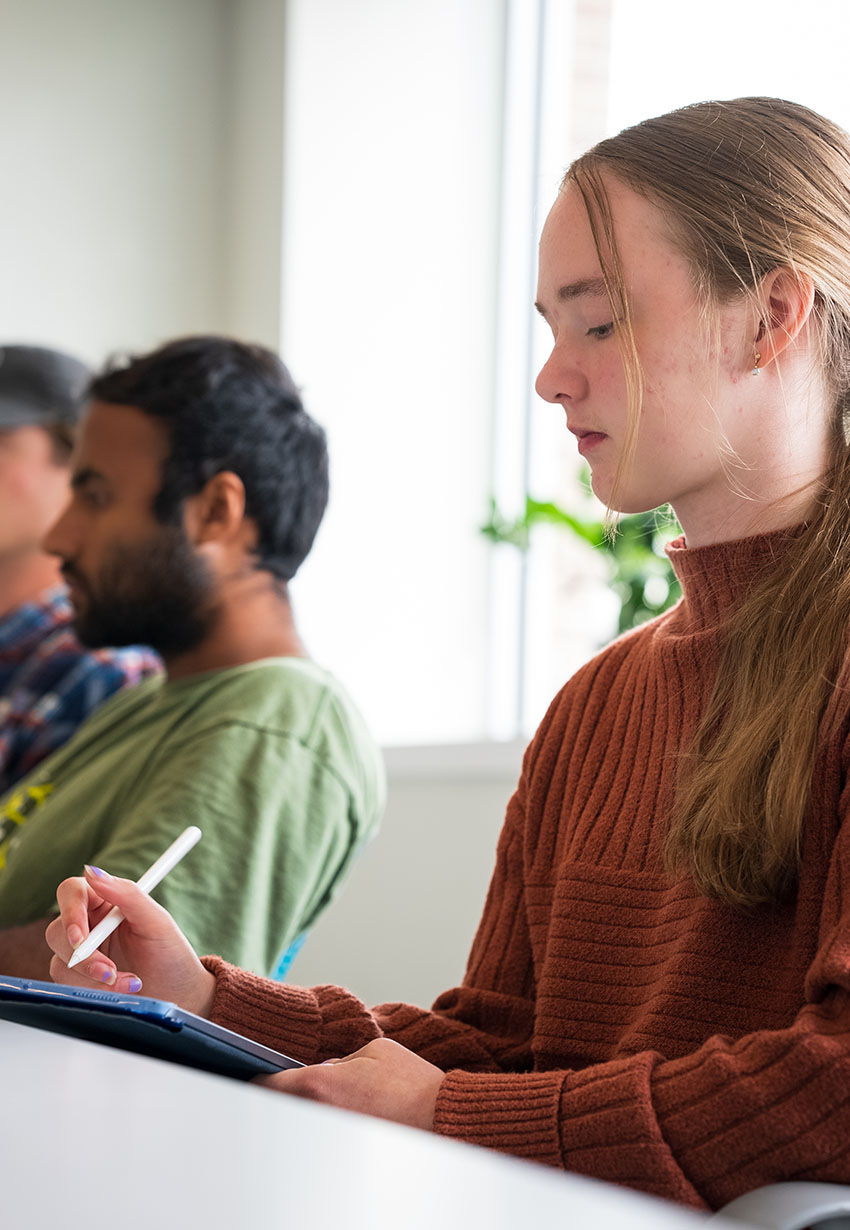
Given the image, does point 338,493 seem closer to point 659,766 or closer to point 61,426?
point 61,426

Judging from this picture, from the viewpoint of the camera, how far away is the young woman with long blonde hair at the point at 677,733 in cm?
92

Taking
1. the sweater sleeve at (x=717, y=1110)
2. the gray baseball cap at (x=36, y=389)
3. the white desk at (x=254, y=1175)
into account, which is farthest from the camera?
the gray baseball cap at (x=36, y=389)

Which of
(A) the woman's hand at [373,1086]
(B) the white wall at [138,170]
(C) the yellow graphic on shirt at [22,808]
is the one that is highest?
(B) the white wall at [138,170]

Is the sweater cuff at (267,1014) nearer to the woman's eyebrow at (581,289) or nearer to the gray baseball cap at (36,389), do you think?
the woman's eyebrow at (581,289)

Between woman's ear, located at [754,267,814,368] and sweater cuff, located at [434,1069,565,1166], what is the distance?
0.57 meters

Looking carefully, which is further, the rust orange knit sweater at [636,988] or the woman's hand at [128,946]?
the woman's hand at [128,946]

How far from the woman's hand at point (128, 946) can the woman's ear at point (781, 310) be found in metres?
0.65

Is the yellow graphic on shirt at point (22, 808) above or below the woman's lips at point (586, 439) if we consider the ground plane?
below

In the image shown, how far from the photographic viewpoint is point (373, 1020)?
1.12 metres

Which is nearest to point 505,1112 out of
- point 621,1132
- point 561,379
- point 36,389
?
point 621,1132

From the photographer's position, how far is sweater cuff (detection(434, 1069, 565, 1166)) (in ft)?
2.79

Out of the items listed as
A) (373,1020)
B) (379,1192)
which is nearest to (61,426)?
(373,1020)

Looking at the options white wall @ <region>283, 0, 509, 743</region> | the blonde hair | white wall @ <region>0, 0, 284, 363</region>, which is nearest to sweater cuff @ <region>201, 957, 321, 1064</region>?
the blonde hair

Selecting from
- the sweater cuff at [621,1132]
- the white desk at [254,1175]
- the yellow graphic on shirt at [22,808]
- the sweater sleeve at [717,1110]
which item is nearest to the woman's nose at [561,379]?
the sweater sleeve at [717,1110]
